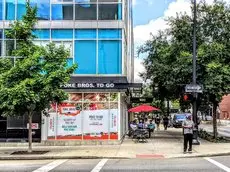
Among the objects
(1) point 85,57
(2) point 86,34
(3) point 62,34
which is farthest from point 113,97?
(3) point 62,34

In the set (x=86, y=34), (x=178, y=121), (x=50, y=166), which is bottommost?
(x=50, y=166)

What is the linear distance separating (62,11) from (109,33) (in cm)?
305

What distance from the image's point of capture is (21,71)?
22.9m

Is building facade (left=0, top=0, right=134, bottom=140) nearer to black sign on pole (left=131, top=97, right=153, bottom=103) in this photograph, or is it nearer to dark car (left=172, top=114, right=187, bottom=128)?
black sign on pole (left=131, top=97, right=153, bottom=103)

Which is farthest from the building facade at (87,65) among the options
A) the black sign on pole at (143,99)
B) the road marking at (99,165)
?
the black sign on pole at (143,99)

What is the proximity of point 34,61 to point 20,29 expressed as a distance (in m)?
1.72

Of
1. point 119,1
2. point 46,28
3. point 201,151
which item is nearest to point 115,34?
point 119,1

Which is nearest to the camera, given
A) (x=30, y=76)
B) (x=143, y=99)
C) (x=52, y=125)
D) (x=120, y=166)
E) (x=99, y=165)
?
(x=120, y=166)

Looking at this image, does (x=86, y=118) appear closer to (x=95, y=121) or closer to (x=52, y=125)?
(x=95, y=121)

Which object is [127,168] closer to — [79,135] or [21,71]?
[21,71]

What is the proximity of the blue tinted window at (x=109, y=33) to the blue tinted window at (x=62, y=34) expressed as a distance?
1.69 m

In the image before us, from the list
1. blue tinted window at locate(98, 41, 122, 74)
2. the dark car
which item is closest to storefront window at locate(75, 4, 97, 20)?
blue tinted window at locate(98, 41, 122, 74)

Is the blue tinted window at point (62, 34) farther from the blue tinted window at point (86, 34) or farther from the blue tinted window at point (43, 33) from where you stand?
the blue tinted window at point (86, 34)

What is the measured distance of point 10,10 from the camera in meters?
29.1
